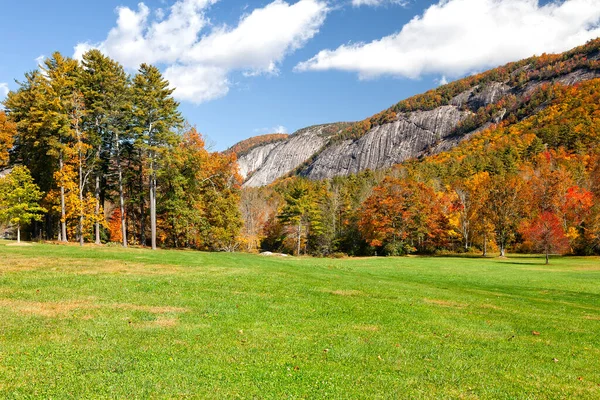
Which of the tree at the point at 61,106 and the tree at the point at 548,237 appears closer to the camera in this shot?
the tree at the point at 61,106

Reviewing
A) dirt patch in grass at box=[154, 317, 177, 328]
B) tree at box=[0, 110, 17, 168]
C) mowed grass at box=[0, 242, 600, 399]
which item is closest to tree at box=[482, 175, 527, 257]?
mowed grass at box=[0, 242, 600, 399]

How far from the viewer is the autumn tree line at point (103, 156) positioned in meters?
33.2

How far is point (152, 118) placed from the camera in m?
36.0

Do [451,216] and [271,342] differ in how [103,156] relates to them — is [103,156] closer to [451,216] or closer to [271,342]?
[271,342]

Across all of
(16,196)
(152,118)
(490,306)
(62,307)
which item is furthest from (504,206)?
(16,196)

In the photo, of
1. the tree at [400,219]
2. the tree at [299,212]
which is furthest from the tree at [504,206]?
the tree at [299,212]

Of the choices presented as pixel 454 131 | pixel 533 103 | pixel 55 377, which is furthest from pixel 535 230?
pixel 454 131

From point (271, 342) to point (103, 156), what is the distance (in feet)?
124

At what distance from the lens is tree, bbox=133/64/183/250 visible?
115 feet

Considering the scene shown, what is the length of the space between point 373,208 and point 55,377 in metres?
55.3

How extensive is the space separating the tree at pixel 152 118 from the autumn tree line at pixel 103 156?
98 mm

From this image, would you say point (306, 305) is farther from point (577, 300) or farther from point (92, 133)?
point (92, 133)

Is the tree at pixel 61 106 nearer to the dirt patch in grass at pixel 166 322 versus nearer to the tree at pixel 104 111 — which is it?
the tree at pixel 104 111

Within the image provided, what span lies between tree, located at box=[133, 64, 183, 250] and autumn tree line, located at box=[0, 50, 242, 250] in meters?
0.10
